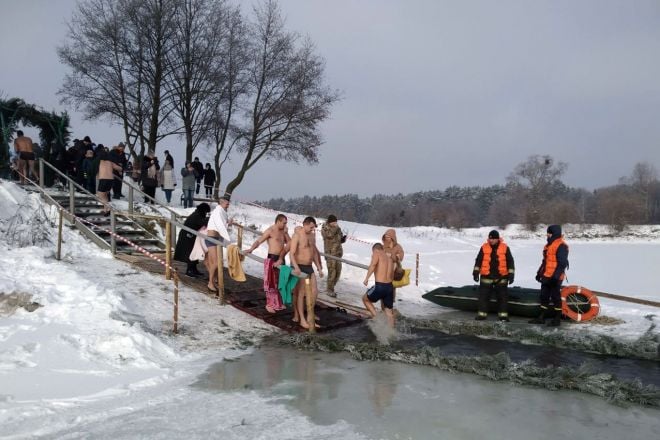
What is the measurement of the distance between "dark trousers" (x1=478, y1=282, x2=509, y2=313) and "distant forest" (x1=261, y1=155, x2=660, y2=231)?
636 inches

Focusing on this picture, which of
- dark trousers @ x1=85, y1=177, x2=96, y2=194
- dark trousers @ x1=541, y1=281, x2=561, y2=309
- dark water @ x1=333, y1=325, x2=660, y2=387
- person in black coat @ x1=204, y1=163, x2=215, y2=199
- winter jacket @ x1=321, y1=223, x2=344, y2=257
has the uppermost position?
person in black coat @ x1=204, y1=163, x2=215, y2=199

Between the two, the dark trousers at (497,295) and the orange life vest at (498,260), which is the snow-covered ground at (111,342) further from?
the orange life vest at (498,260)

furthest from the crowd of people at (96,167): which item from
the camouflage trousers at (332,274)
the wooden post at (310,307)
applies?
the wooden post at (310,307)

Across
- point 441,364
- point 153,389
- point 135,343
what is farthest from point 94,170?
point 441,364

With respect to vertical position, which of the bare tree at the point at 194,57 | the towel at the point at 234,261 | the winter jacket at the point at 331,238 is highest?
the bare tree at the point at 194,57

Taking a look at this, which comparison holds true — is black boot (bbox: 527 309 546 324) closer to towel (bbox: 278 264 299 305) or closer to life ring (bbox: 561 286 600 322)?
life ring (bbox: 561 286 600 322)

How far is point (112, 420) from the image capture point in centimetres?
435

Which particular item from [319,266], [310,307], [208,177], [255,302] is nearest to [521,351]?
[310,307]

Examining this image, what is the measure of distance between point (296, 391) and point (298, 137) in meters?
18.6

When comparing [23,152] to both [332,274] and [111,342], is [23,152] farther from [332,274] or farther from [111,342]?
[111,342]

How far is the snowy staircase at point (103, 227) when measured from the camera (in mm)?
11664

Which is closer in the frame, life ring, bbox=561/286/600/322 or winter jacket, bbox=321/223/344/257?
life ring, bbox=561/286/600/322

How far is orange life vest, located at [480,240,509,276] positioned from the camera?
923cm

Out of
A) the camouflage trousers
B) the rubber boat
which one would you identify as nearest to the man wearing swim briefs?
the camouflage trousers
